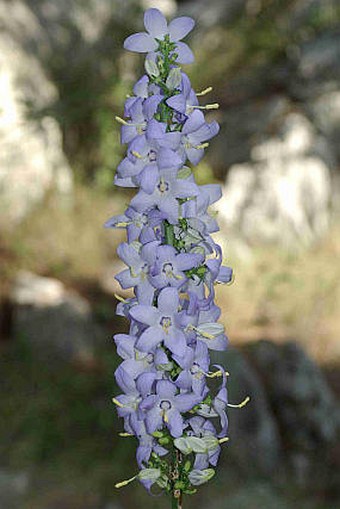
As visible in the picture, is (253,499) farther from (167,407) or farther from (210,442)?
(167,407)

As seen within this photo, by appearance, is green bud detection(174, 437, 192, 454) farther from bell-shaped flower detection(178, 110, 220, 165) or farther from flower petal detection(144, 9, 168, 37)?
flower petal detection(144, 9, 168, 37)

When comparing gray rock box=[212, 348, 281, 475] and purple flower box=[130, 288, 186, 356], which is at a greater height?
gray rock box=[212, 348, 281, 475]

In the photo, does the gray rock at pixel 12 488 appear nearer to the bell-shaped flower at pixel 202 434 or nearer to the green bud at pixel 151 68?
the bell-shaped flower at pixel 202 434

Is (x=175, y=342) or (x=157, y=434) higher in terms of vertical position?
(x=175, y=342)

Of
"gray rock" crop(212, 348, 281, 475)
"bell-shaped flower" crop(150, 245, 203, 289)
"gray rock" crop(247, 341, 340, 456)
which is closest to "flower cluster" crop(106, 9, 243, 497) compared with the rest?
"bell-shaped flower" crop(150, 245, 203, 289)

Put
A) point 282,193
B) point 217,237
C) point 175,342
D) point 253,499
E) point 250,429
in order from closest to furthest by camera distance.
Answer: point 175,342
point 253,499
point 250,429
point 217,237
point 282,193

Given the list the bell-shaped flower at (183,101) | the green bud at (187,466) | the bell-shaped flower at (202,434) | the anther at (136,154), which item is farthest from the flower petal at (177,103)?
the green bud at (187,466)

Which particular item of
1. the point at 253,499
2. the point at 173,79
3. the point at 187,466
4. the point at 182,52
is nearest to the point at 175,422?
the point at 187,466
